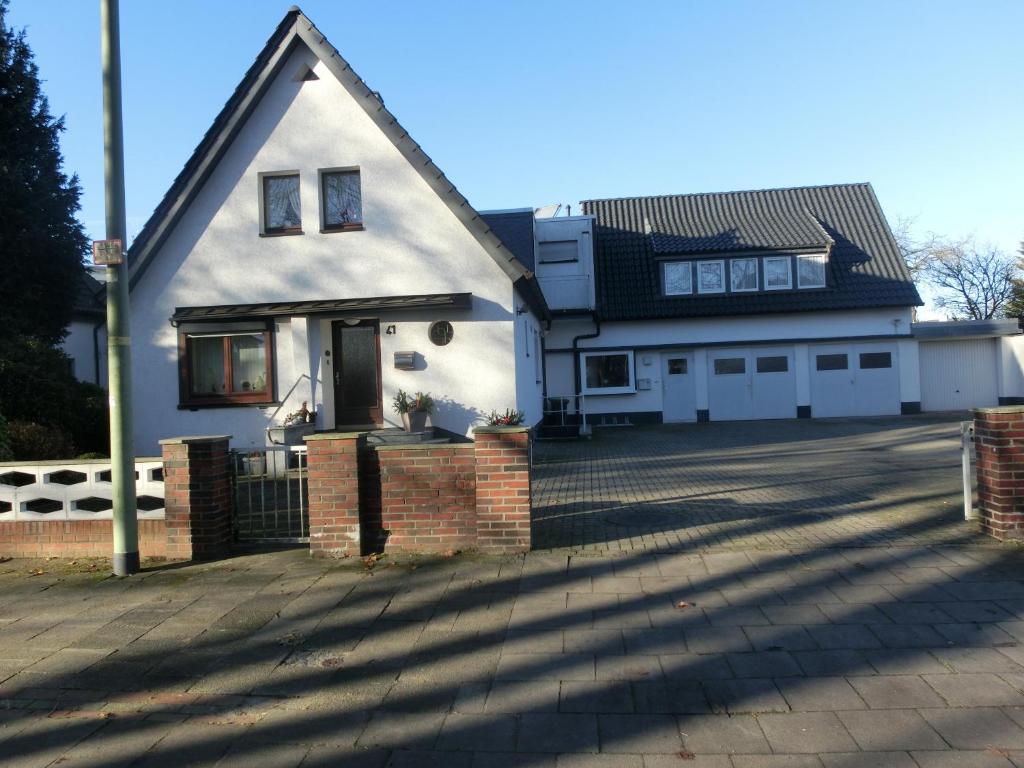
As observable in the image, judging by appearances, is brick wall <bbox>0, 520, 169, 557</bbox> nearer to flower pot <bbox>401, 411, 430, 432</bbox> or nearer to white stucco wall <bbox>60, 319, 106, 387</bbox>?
flower pot <bbox>401, 411, 430, 432</bbox>

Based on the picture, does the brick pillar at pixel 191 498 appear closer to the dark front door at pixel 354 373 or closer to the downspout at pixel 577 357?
the dark front door at pixel 354 373

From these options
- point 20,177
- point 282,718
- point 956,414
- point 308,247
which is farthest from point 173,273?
point 956,414

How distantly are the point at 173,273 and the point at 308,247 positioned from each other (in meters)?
2.69

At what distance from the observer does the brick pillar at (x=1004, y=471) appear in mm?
6922

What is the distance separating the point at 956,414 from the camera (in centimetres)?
2369

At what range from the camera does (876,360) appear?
24.5m

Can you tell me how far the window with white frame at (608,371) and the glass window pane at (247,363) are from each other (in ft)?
39.3

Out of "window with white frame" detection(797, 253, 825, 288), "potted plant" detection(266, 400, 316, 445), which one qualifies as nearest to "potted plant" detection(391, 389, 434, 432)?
"potted plant" detection(266, 400, 316, 445)

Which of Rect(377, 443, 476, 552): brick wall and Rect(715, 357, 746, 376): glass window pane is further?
Rect(715, 357, 746, 376): glass window pane

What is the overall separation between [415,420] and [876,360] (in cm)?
1680

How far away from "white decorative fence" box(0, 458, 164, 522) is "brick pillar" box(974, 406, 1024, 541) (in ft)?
25.1

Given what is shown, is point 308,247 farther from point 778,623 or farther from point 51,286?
point 778,623

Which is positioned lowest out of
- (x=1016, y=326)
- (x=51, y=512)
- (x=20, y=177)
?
(x=51, y=512)

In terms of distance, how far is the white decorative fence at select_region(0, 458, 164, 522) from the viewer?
24.5 feet
